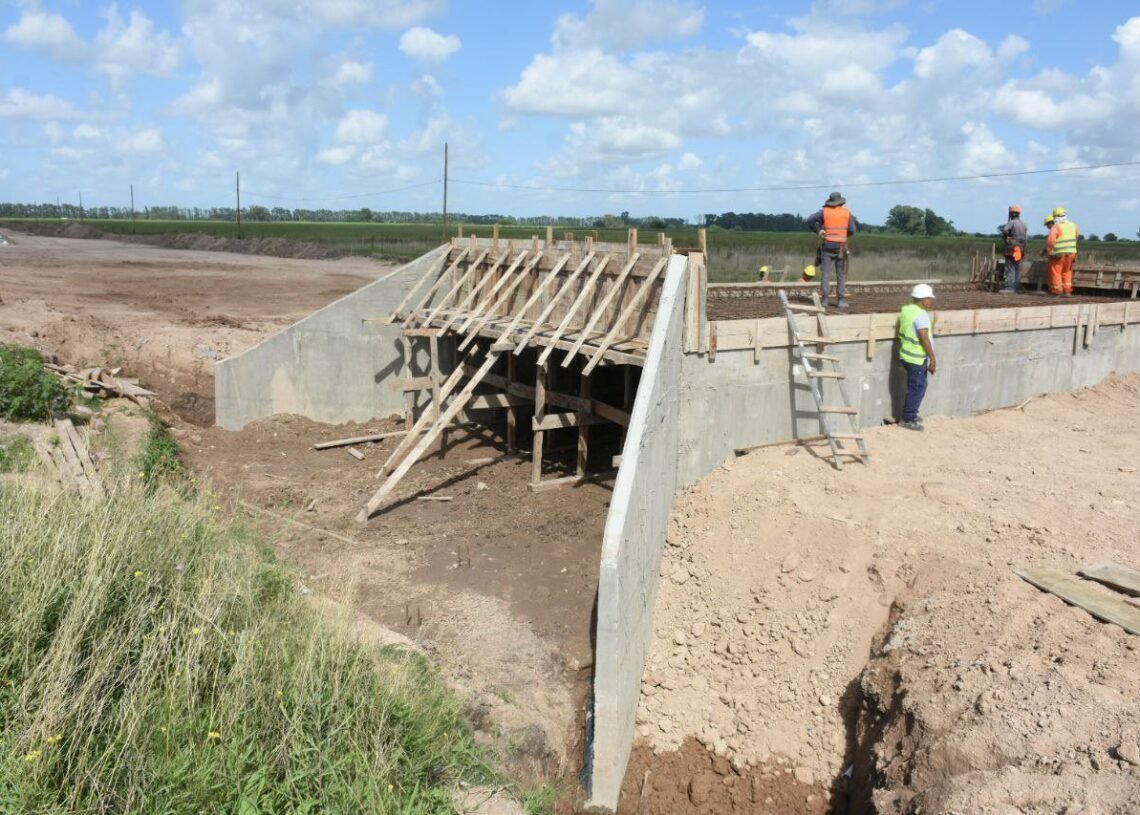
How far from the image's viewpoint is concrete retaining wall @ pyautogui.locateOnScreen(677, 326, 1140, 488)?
9859 millimetres

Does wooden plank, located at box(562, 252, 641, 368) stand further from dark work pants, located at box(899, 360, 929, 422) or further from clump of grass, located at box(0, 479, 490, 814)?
clump of grass, located at box(0, 479, 490, 814)

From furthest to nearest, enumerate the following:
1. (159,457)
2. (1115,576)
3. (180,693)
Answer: (159,457)
(1115,576)
(180,693)

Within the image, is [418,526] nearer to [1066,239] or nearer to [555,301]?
[555,301]

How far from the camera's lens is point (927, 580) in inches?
308

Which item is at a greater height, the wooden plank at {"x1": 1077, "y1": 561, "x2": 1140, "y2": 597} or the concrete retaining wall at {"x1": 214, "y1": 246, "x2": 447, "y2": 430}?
the concrete retaining wall at {"x1": 214, "y1": 246, "x2": 447, "y2": 430}

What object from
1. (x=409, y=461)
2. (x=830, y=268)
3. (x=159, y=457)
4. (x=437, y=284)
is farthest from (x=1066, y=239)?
(x=159, y=457)

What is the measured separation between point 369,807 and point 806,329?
7.48 metres

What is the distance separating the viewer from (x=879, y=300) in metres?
15.8

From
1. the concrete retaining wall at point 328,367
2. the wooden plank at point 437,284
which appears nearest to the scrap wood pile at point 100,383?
the concrete retaining wall at point 328,367

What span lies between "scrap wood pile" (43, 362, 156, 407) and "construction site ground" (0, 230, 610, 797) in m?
0.47

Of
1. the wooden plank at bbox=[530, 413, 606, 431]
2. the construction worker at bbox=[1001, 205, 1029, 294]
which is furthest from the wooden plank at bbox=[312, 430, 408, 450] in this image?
the construction worker at bbox=[1001, 205, 1029, 294]

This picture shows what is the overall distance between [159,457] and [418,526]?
3573 millimetres

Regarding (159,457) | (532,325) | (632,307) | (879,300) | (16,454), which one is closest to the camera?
(16,454)

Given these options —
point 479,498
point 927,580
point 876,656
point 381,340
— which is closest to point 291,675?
point 876,656
